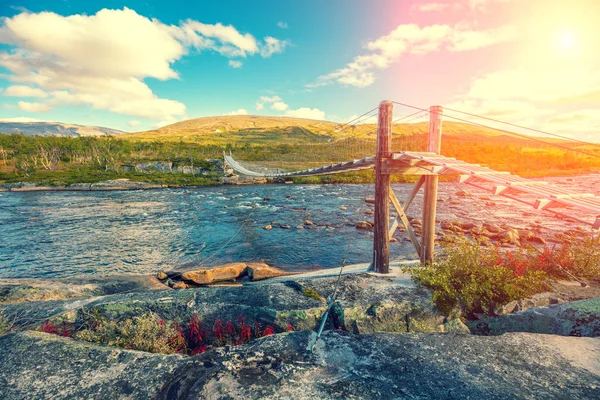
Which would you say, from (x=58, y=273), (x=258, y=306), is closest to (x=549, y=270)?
(x=258, y=306)

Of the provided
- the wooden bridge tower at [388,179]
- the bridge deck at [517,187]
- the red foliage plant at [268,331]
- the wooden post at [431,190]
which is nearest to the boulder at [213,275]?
the wooden bridge tower at [388,179]

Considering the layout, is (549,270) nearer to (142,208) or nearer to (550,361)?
(550,361)

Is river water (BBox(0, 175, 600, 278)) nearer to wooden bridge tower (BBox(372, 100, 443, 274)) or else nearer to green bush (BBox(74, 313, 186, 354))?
wooden bridge tower (BBox(372, 100, 443, 274))

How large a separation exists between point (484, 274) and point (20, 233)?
2579 centimetres

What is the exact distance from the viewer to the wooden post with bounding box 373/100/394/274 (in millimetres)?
7465

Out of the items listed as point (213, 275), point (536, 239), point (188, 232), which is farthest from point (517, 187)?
point (188, 232)

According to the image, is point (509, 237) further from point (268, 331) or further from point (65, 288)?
point (65, 288)

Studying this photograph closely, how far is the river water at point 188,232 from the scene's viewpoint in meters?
13.5

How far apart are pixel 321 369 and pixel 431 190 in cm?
608

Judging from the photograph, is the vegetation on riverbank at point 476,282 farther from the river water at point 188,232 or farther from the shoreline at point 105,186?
the shoreline at point 105,186

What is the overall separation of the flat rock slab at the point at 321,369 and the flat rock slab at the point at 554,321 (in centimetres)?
66

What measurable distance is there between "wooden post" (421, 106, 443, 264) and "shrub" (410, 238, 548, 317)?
1.70 metres


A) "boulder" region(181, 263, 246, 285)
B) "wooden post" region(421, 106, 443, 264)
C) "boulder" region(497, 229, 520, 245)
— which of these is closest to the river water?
"boulder" region(181, 263, 246, 285)

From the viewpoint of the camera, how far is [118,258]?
14.1m
